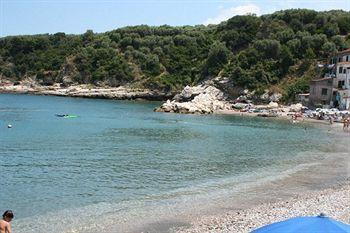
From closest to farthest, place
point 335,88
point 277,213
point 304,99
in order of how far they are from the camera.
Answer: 1. point 277,213
2. point 335,88
3. point 304,99

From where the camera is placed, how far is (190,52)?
134m

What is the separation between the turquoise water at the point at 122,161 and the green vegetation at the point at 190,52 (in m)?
40.7

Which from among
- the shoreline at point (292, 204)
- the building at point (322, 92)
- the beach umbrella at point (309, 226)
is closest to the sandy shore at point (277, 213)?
the shoreline at point (292, 204)

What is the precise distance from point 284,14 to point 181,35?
106 feet

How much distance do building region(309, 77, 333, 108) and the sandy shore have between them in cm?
6355

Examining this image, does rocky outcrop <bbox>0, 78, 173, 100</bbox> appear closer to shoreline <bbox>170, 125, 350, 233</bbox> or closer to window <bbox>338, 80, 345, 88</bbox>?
window <bbox>338, 80, 345, 88</bbox>

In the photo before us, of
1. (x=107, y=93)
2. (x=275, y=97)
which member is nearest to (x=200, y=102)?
(x=275, y=97)

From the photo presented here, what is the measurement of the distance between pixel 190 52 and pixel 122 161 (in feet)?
339

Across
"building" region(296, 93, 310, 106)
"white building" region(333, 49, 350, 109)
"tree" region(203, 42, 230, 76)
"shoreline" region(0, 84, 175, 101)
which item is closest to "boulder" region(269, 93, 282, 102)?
"building" region(296, 93, 310, 106)

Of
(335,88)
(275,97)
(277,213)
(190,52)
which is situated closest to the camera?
(277,213)

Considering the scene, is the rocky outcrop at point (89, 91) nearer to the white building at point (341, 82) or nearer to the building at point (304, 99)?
the building at point (304, 99)

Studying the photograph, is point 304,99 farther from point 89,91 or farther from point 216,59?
point 89,91

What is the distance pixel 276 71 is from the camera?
335 ft

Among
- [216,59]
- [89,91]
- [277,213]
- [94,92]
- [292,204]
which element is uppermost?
[216,59]
